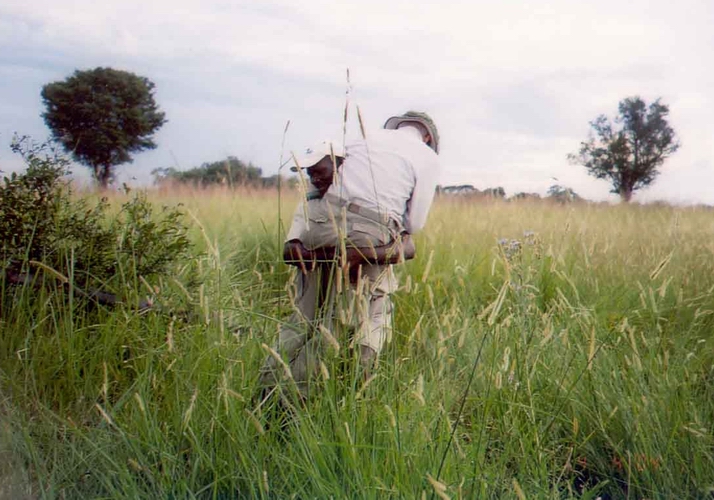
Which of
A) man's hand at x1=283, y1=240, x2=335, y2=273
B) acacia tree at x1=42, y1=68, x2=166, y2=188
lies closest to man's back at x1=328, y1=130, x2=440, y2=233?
man's hand at x1=283, y1=240, x2=335, y2=273

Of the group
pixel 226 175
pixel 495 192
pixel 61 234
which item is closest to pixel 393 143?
pixel 61 234

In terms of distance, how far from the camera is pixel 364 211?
3.08m

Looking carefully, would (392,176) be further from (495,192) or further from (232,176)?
(495,192)

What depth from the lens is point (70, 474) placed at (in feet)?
8.29

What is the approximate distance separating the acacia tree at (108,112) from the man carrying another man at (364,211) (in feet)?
12.4

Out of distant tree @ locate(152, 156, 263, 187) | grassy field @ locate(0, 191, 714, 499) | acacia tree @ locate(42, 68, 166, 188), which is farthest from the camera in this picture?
distant tree @ locate(152, 156, 263, 187)

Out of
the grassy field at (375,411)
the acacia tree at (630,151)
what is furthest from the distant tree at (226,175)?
the acacia tree at (630,151)

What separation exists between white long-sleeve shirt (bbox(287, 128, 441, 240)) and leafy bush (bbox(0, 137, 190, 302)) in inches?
44.4

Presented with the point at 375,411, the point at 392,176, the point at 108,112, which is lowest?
the point at 375,411

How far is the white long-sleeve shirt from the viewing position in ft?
10.4

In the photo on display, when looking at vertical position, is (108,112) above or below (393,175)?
above

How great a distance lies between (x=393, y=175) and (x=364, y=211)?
0.30 metres

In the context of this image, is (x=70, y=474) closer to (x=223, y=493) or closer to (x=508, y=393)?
(x=223, y=493)

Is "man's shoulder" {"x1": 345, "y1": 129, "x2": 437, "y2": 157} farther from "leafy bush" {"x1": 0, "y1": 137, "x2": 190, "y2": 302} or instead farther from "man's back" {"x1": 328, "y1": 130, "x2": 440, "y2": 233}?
"leafy bush" {"x1": 0, "y1": 137, "x2": 190, "y2": 302}
